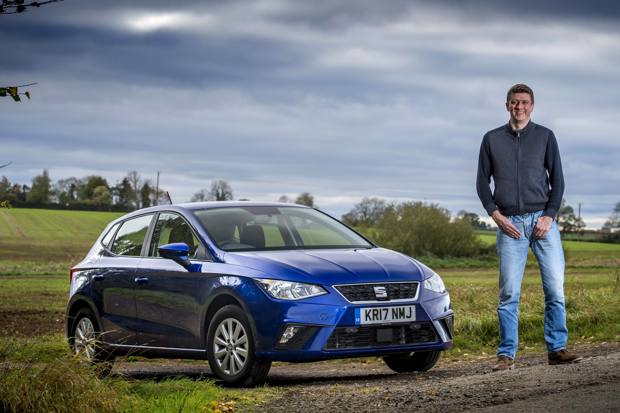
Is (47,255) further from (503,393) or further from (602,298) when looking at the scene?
(503,393)

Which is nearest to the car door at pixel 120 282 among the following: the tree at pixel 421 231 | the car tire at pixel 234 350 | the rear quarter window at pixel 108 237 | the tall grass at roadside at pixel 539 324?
the rear quarter window at pixel 108 237

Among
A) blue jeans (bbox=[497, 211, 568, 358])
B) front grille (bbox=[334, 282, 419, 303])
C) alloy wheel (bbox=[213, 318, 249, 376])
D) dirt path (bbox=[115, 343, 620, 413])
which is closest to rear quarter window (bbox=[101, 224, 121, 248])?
dirt path (bbox=[115, 343, 620, 413])

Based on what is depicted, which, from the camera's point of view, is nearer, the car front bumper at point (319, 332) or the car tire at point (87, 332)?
the car front bumper at point (319, 332)

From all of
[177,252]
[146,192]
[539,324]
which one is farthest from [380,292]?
[146,192]

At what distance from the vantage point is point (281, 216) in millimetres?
11367

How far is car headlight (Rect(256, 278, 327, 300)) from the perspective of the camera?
32.0 feet

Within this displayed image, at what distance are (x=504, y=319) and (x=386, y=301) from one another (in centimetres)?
113

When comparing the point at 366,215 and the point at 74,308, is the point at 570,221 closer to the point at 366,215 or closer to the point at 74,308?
the point at 366,215

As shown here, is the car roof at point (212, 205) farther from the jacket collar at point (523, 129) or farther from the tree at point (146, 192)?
the tree at point (146, 192)

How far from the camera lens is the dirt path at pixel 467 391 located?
758 cm

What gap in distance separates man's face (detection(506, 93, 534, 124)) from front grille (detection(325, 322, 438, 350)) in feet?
6.81

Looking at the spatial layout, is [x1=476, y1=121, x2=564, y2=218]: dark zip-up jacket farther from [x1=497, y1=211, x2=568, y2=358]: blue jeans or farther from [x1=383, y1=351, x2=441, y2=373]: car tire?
[x1=383, y1=351, x2=441, y2=373]: car tire

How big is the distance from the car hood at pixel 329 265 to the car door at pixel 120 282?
1.86 m

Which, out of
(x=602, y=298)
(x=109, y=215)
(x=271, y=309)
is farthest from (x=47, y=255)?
(x=271, y=309)
